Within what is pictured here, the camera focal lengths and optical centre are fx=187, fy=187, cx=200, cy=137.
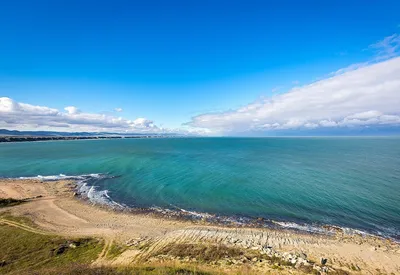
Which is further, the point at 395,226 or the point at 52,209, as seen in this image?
the point at 52,209

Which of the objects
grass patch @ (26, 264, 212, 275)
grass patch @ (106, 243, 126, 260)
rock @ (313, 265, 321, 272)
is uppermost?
grass patch @ (26, 264, 212, 275)

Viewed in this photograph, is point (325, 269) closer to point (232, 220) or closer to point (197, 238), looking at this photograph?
point (197, 238)

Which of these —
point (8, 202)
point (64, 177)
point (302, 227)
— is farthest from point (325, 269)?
point (64, 177)

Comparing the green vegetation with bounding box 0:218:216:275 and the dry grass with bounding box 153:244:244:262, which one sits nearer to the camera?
the green vegetation with bounding box 0:218:216:275

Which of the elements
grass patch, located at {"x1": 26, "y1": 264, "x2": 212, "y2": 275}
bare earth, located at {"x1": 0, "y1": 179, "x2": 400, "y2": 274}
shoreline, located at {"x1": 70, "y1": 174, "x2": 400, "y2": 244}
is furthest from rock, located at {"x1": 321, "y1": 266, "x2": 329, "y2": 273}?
grass patch, located at {"x1": 26, "y1": 264, "x2": 212, "y2": 275}

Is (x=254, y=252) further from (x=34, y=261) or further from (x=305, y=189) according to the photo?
(x=305, y=189)

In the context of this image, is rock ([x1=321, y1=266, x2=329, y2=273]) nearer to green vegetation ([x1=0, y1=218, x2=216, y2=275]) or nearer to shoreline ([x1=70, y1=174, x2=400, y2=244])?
shoreline ([x1=70, y1=174, x2=400, y2=244])

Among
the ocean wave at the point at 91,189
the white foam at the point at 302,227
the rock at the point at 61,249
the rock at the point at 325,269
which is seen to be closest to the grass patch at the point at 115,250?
the rock at the point at 61,249

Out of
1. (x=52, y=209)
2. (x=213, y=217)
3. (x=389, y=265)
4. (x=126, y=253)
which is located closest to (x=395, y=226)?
(x=389, y=265)

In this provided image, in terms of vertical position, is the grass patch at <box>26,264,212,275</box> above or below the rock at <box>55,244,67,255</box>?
above

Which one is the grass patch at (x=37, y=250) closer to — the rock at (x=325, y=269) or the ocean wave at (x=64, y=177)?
the rock at (x=325, y=269)
